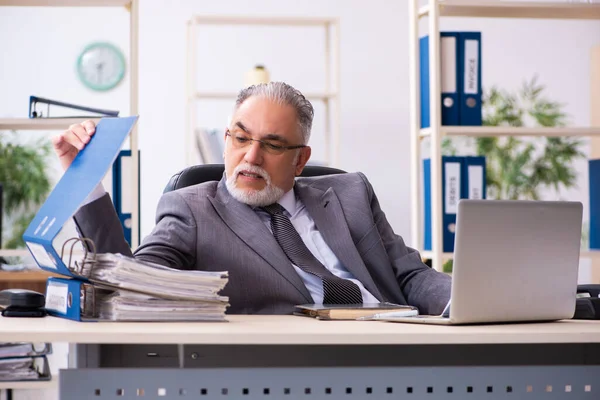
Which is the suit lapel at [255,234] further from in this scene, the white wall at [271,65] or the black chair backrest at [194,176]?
the white wall at [271,65]

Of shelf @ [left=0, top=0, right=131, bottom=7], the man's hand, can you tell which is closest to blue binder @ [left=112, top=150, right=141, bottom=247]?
shelf @ [left=0, top=0, right=131, bottom=7]

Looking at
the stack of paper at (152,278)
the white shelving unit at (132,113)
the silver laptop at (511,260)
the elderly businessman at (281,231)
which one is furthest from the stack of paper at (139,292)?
the white shelving unit at (132,113)

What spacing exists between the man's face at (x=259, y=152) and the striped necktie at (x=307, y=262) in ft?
0.22

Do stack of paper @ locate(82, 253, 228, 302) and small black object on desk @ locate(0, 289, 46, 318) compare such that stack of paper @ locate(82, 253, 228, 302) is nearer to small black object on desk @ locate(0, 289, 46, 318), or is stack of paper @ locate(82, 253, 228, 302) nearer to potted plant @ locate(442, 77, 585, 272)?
small black object on desk @ locate(0, 289, 46, 318)

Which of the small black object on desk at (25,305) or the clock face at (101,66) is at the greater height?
the clock face at (101,66)

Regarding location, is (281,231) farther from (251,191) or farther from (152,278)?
(152,278)

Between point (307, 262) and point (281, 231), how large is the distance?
Answer: 0.36 ft

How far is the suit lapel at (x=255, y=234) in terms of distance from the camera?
1905 mm

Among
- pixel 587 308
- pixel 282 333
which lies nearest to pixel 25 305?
pixel 282 333

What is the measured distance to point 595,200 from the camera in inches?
133

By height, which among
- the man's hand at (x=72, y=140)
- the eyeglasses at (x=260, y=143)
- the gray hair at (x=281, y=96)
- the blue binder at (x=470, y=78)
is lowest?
the man's hand at (x=72, y=140)

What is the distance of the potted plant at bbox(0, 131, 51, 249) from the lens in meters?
4.90

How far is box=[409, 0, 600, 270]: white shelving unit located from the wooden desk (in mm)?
1756

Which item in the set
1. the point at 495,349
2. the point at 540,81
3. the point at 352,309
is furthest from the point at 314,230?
the point at 540,81
